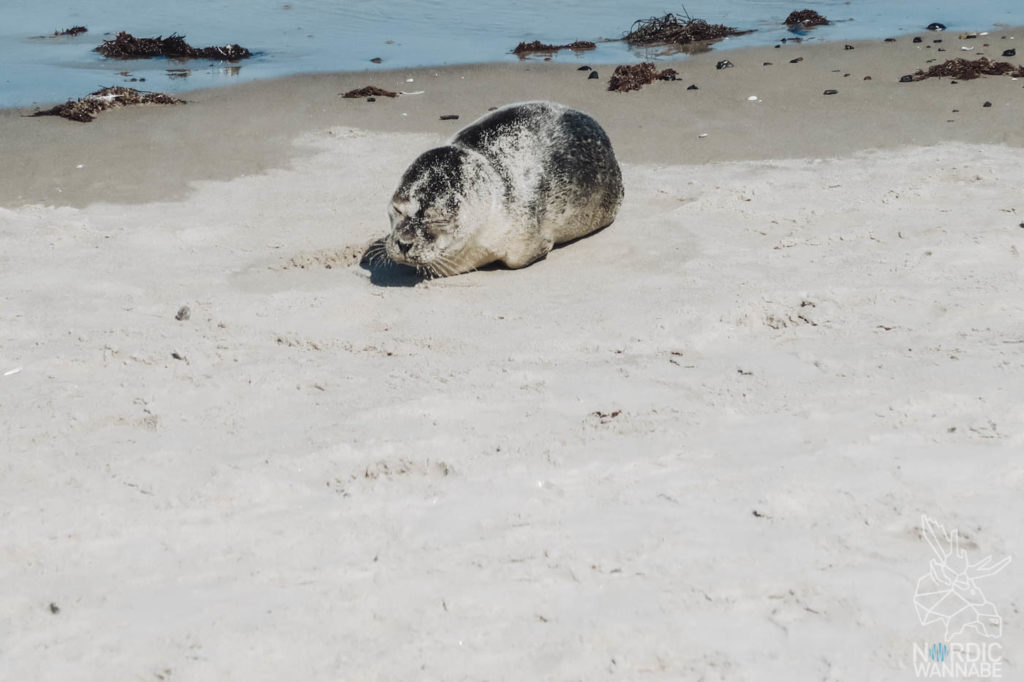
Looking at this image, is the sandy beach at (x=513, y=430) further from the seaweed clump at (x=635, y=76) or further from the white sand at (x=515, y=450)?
the seaweed clump at (x=635, y=76)

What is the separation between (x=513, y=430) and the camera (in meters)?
3.98

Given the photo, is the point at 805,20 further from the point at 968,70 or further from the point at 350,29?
the point at 350,29

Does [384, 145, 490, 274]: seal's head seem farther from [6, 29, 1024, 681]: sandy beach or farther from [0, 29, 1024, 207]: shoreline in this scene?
[0, 29, 1024, 207]: shoreline

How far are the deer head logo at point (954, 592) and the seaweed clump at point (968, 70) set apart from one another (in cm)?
818

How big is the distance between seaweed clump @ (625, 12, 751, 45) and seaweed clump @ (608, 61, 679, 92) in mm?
2174

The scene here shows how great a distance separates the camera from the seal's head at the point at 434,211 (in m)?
5.71

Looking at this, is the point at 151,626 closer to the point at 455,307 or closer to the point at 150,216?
the point at 455,307

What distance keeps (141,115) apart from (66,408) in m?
6.23

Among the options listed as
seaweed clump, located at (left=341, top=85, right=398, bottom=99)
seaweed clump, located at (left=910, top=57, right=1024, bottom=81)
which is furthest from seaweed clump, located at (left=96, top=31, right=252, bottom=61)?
seaweed clump, located at (left=910, top=57, right=1024, bottom=81)

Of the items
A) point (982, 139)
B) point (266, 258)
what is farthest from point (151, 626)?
point (982, 139)

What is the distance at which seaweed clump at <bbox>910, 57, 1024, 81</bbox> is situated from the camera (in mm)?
10039

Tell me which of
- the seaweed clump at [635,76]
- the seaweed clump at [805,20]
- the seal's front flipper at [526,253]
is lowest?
the seal's front flipper at [526,253]

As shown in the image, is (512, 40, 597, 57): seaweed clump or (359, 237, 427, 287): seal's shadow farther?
(512, 40, 597, 57): seaweed clump

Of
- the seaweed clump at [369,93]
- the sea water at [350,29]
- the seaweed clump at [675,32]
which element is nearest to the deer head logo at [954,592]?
the seaweed clump at [369,93]
